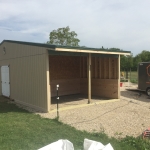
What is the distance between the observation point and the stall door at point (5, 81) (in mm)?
12148

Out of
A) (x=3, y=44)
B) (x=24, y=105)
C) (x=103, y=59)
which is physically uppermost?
(x=3, y=44)

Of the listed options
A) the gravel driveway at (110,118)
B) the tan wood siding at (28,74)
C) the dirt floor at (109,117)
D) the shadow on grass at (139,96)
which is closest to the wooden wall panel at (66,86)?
the tan wood siding at (28,74)

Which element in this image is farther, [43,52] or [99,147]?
[43,52]

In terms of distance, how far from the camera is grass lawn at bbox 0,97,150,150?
478 cm

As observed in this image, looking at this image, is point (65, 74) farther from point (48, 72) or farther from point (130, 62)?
point (130, 62)

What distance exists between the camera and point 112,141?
500 centimetres

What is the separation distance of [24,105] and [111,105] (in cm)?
410

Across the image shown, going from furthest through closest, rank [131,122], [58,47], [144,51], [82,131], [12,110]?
[144,51] → [12,110] → [58,47] → [131,122] → [82,131]

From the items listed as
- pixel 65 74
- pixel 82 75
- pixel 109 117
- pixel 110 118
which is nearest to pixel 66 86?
pixel 65 74

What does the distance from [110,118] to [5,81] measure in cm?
755

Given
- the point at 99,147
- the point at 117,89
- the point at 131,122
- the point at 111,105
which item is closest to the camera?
the point at 99,147

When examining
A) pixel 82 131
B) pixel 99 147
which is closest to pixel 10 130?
pixel 82 131

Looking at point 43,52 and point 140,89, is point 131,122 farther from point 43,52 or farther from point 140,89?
point 140,89

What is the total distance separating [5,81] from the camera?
493 inches
